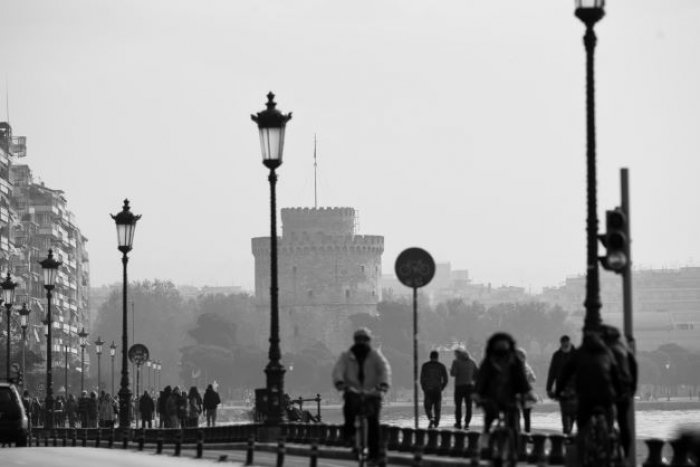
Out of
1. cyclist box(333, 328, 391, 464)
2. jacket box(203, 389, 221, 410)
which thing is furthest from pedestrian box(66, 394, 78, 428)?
cyclist box(333, 328, 391, 464)

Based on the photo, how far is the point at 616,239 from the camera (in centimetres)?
2325

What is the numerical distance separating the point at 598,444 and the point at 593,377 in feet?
2.16

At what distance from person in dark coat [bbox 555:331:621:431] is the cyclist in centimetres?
359

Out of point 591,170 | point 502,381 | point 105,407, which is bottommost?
point 502,381

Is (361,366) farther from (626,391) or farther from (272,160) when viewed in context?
(272,160)

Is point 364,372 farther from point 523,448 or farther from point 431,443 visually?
point 431,443

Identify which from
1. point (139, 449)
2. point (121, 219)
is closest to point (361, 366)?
point (139, 449)

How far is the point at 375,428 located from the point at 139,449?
1571cm

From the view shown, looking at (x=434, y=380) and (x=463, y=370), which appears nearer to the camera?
(x=463, y=370)

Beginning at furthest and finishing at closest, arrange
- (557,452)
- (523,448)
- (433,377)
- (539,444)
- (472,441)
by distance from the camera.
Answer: (433,377)
(523,448)
(472,441)
(557,452)
(539,444)

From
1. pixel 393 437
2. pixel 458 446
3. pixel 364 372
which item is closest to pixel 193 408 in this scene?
pixel 393 437

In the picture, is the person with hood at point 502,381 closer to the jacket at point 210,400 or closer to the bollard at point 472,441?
the bollard at point 472,441

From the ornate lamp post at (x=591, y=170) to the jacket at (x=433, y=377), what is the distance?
536 inches

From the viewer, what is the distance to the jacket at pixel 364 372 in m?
25.6
